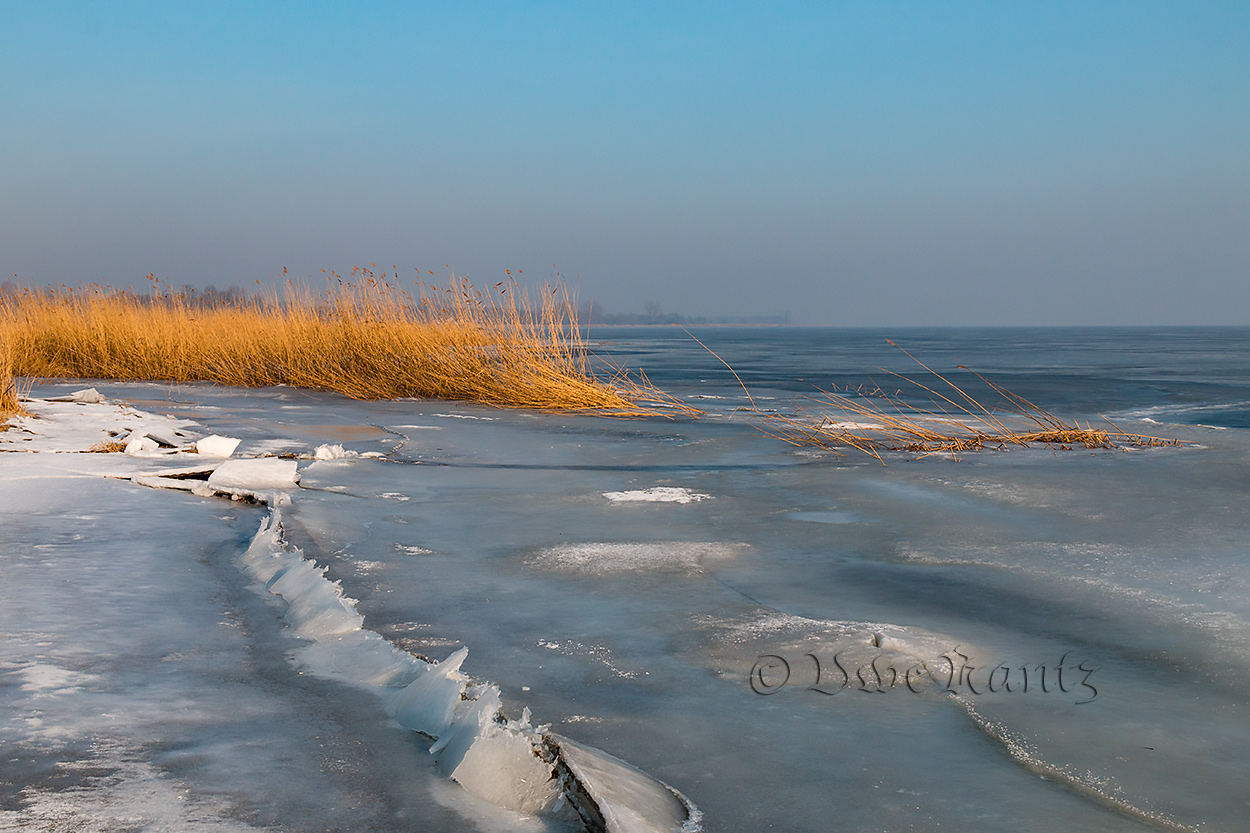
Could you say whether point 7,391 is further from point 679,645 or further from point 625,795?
point 625,795

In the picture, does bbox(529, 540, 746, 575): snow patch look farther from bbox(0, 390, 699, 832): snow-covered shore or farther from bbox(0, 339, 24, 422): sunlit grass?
bbox(0, 339, 24, 422): sunlit grass

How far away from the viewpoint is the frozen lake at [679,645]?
1457mm

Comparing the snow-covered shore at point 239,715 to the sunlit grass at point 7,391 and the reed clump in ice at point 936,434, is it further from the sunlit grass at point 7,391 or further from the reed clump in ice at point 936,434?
the reed clump in ice at point 936,434

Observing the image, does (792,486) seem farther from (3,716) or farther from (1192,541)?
(3,716)

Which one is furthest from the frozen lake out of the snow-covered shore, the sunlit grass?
the sunlit grass

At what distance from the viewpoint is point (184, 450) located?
5207mm

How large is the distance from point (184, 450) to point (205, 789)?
4.21 meters

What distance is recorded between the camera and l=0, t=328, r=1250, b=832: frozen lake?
146 centimetres

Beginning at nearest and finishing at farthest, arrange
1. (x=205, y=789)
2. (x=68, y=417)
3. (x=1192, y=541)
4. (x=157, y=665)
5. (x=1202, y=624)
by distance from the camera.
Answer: (x=205, y=789), (x=157, y=665), (x=1202, y=624), (x=1192, y=541), (x=68, y=417)

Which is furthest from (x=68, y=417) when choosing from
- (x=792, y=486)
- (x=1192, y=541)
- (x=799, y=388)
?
(x=799, y=388)

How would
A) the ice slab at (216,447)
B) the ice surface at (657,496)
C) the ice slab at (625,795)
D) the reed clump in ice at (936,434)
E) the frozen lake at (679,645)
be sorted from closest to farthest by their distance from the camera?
the ice slab at (625,795)
the frozen lake at (679,645)
the ice surface at (657,496)
the ice slab at (216,447)
the reed clump in ice at (936,434)

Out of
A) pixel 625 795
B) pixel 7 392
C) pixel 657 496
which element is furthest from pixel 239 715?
pixel 7 392

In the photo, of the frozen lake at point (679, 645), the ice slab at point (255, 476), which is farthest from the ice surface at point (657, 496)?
the ice slab at point (255, 476)

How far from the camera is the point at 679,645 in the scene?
2.20 metres
